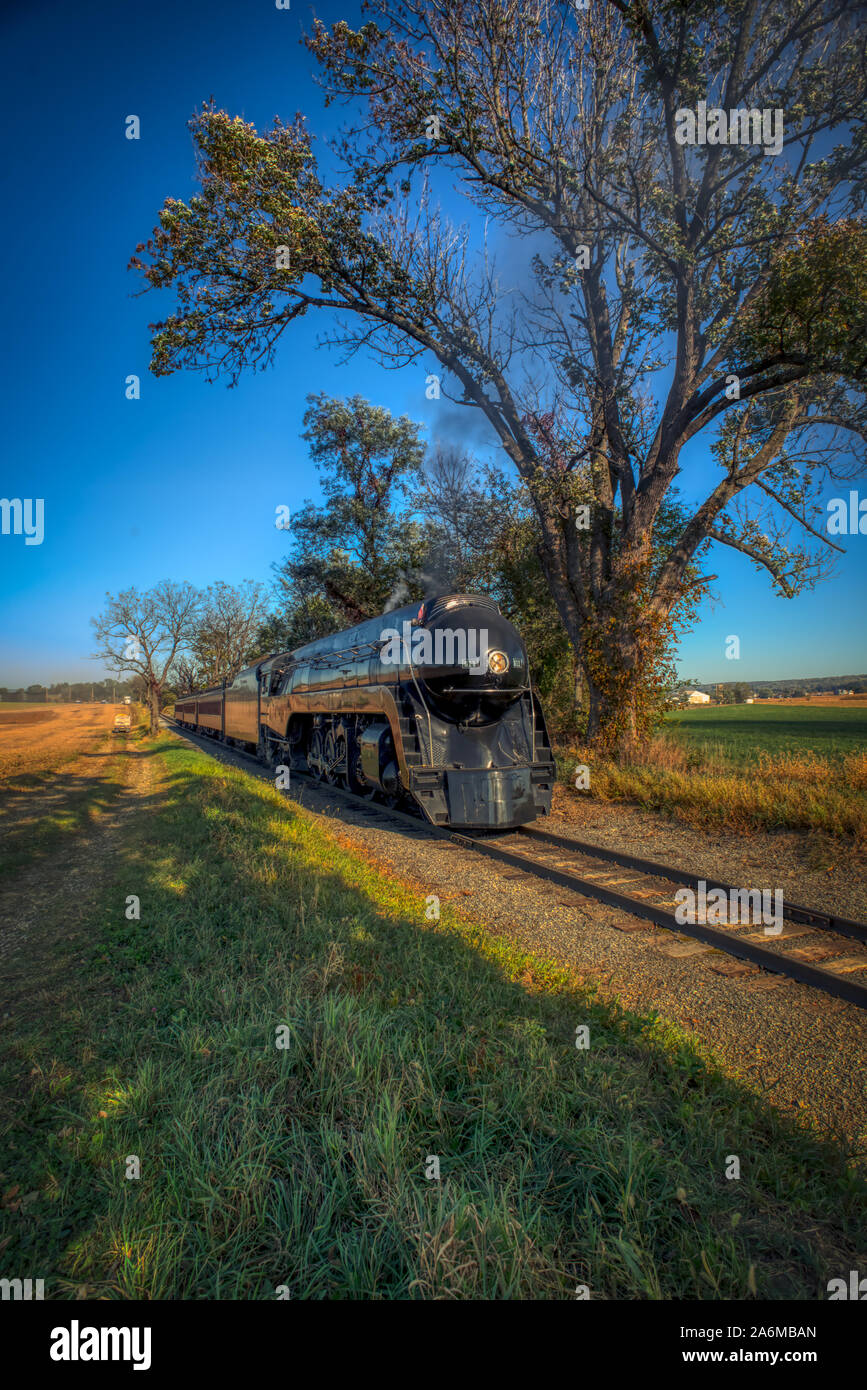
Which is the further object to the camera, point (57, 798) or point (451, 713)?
point (57, 798)

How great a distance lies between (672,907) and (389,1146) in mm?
4210

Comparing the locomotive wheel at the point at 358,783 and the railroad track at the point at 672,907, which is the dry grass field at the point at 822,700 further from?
the railroad track at the point at 672,907

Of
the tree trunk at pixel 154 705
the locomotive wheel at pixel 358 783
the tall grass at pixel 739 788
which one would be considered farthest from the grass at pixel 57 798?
the tree trunk at pixel 154 705

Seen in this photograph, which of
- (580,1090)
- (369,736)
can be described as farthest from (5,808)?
(580,1090)

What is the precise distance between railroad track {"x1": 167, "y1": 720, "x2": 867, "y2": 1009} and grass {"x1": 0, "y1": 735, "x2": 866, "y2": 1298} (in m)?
1.52

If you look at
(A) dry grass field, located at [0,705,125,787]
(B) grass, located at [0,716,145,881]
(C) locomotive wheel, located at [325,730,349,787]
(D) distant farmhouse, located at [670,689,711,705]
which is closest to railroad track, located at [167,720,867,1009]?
(C) locomotive wheel, located at [325,730,349,787]

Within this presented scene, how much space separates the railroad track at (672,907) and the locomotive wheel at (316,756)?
5.15 metres

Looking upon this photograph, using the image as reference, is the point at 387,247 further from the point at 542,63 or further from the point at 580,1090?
the point at 580,1090

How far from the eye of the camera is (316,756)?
1444cm

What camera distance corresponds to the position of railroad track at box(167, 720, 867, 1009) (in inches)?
172

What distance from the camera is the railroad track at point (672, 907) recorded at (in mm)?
4375

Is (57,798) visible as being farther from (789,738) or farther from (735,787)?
(789,738)

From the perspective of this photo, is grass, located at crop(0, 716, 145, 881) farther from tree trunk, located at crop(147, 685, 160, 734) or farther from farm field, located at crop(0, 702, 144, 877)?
tree trunk, located at crop(147, 685, 160, 734)

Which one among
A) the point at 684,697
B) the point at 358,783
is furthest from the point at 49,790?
the point at 684,697
